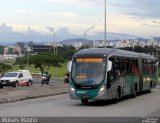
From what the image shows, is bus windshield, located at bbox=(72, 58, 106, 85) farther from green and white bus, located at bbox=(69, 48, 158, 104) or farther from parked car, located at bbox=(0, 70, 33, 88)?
parked car, located at bbox=(0, 70, 33, 88)

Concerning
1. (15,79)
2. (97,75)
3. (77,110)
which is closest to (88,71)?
(97,75)

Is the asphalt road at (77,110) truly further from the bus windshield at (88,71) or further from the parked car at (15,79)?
the parked car at (15,79)

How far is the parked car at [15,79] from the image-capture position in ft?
154

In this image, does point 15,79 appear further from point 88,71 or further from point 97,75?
point 97,75

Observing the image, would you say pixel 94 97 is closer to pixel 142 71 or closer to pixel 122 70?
pixel 122 70

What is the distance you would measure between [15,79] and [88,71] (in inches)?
948

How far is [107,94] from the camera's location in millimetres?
24234

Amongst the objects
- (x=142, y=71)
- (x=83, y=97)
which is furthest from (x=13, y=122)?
(x=142, y=71)

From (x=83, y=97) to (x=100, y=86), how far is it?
1.03m

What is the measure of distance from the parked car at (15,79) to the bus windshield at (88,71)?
898 inches

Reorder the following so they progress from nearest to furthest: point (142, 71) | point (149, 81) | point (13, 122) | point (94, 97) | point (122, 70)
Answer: point (13, 122), point (94, 97), point (122, 70), point (142, 71), point (149, 81)

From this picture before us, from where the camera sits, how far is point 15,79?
156 ft

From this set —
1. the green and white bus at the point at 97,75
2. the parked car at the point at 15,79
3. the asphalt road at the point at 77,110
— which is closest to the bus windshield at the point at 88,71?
the green and white bus at the point at 97,75

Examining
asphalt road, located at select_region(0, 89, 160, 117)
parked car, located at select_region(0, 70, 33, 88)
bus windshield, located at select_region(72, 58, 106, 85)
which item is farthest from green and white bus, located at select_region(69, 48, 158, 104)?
parked car, located at select_region(0, 70, 33, 88)
